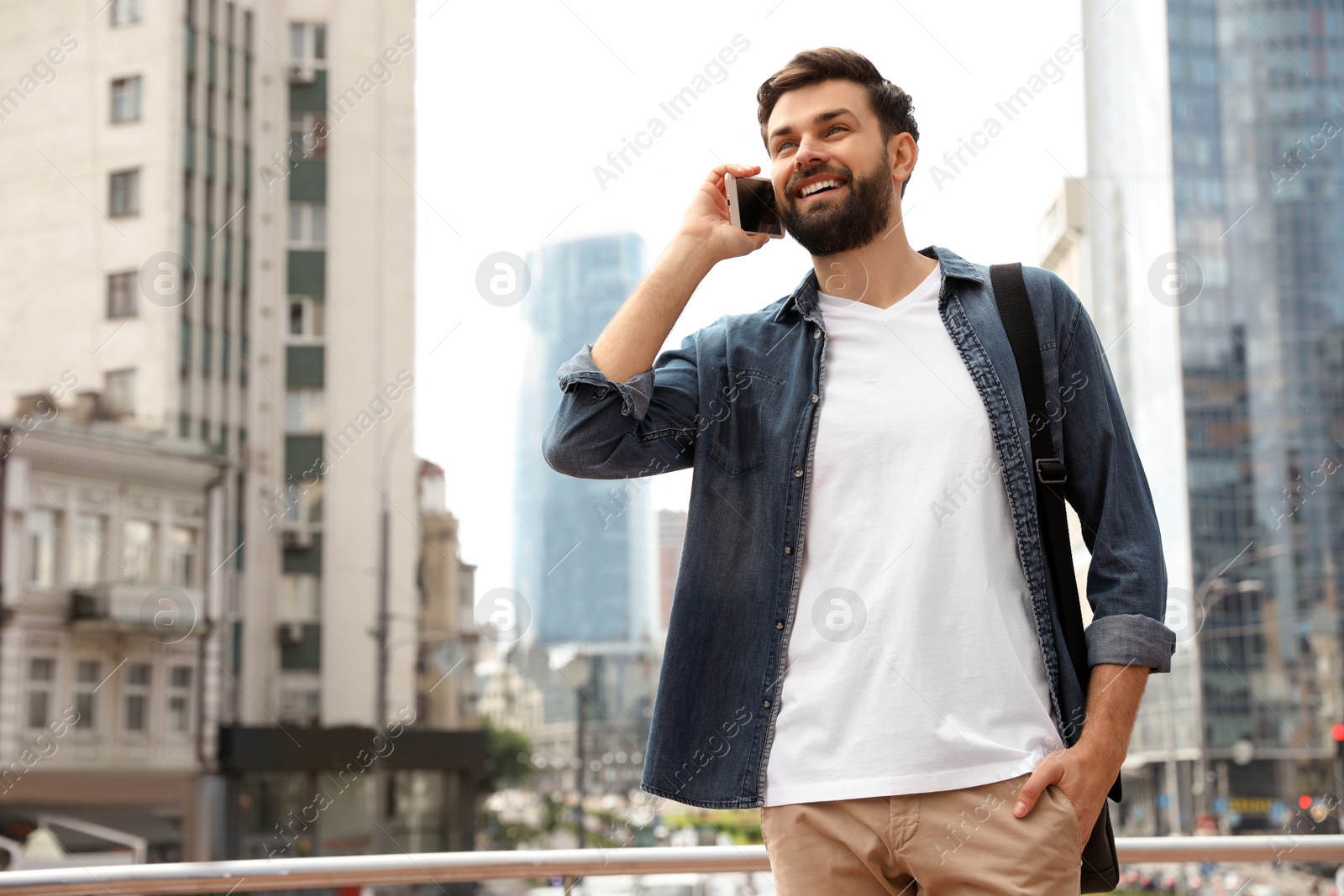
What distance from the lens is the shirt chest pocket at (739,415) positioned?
1.46 m

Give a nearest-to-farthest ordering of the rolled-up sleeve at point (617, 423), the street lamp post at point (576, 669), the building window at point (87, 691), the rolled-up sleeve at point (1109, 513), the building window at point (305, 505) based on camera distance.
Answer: the rolled-up sleeve at point (1109, 513) < the rolled-up sleeve at point (617, 423) < the building window at point (87, 691) < the building window at point (305, 505) < the street lamp post at point (576, 669)

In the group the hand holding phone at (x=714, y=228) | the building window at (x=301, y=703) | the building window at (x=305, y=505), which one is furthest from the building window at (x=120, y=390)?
the hand holding phone at (x=714, y=228)

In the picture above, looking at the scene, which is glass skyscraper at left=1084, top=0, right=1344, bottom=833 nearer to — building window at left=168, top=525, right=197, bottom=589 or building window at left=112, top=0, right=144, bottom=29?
building window at left=168, top=525, right=197, bottom=589

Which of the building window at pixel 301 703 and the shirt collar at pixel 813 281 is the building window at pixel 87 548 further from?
the shirt collar at pixel 813 281

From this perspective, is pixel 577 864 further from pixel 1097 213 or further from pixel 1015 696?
pixel 1097 213

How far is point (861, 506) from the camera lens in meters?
1.37

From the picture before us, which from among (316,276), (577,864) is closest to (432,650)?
(316,276)

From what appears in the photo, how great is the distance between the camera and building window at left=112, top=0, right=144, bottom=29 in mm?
26281

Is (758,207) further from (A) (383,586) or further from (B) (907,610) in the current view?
(A) (383,586)

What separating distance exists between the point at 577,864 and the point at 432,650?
28.6 meters

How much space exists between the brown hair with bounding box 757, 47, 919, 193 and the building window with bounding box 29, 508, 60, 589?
79.3 ft

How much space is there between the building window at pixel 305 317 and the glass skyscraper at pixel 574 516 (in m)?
24.7

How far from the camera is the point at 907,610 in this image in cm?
130

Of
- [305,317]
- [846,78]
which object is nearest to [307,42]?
[305,317]
